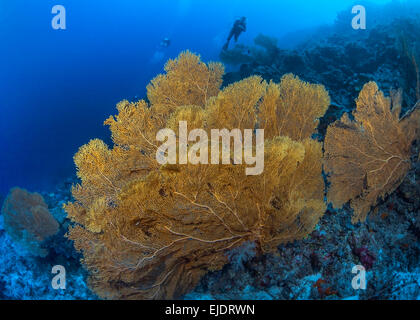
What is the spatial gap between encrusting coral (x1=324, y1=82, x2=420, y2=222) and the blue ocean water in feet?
91.6

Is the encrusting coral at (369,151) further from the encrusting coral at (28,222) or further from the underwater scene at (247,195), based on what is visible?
the encrusting coral at (28,222)

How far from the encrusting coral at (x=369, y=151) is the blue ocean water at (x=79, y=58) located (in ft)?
91.6

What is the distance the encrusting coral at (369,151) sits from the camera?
3.70 meters

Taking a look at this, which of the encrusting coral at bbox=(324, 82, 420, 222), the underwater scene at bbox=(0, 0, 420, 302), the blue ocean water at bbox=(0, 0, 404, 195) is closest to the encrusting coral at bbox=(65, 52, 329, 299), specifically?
the underwater scene at bbox=(0, 0, 420, 302)

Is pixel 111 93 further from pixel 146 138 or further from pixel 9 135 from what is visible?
pixel 146 138

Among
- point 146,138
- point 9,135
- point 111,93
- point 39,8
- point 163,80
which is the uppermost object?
point 39,8

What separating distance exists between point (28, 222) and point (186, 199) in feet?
27.0

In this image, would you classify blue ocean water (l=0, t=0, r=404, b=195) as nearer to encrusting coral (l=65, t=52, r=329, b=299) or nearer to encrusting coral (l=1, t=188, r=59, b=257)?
encrusting coral (l=1, t=188, r=59, b=257)

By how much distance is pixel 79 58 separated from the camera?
202 ft

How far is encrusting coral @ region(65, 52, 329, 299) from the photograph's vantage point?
9.10 ft

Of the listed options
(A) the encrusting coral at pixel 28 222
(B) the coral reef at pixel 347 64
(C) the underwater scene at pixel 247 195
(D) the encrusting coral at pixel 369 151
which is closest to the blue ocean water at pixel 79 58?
(A) the encrusting coral at pixel 28 222
